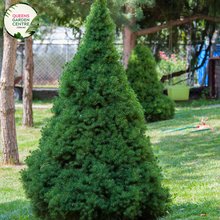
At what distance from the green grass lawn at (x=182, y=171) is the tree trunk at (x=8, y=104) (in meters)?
0.33

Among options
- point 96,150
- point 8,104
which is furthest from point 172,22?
point 96,150

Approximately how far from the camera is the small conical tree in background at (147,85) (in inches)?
373

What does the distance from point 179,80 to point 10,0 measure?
11.4 m

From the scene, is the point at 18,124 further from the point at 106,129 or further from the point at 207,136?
the point at 106,129

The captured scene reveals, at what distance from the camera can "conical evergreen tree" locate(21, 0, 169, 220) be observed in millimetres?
2697

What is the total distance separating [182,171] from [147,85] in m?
4.84

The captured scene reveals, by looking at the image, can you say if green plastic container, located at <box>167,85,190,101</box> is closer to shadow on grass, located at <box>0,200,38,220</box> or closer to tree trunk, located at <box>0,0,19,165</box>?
tree trunk, located at <box>0,0,19,165</box>

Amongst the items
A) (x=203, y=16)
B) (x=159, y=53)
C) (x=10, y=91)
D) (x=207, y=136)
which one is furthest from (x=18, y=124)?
(x=203, y=16)

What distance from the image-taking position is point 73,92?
2.98m

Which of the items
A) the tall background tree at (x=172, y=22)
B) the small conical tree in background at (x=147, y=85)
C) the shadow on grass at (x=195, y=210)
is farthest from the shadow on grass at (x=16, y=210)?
the tall background tree at (x=172, y=22)

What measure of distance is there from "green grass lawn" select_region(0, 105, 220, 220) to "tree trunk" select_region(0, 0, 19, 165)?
12.9 inches

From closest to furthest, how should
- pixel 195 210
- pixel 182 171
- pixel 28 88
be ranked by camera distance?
pixel 195 210
pixel 182 171
pixel 28 88

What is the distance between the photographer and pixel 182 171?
5176 millimetres

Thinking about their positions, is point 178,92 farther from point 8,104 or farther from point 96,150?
point 96,150
